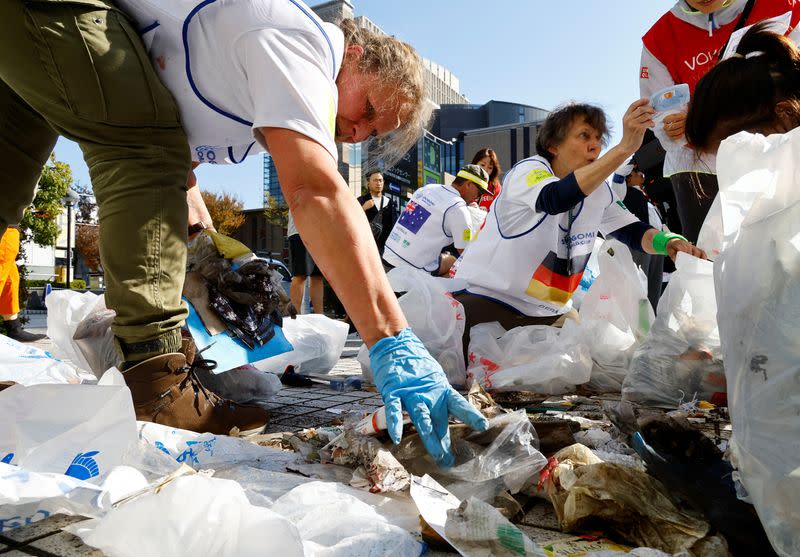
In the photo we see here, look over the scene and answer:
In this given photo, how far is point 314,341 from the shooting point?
9.66ft

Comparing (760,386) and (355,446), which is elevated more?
(760,386)

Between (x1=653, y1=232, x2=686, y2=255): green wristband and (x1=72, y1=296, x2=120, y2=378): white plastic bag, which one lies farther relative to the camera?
(x1=653, y1=232, x2=686, y2=255): green wristband

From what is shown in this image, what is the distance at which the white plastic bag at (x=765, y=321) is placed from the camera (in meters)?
0.78

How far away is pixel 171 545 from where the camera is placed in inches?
29.6

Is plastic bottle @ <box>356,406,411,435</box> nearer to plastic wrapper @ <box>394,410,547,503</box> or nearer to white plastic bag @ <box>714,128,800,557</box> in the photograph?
plastic wrapper @ <box>394,410,547,503</box>

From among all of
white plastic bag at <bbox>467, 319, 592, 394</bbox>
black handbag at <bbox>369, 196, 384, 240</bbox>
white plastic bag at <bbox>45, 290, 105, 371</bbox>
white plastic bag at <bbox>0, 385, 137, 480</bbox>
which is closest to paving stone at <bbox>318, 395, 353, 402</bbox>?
white plastic bag at <bbox>467, 319, 592, 394</bbox>

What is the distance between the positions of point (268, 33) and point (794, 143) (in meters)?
1.18

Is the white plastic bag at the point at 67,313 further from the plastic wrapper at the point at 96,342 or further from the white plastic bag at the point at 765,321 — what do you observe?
the white plastic bag at the point at 765,321

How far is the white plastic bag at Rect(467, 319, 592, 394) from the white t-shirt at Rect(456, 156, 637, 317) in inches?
10.1

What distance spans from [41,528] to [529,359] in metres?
1.88

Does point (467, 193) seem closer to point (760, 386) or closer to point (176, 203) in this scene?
point (176, 203)

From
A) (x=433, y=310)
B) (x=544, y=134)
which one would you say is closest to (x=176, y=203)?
(x=433, y=310)

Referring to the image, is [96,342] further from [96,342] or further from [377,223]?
[377,223]

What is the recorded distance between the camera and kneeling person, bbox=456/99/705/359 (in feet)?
9.30
